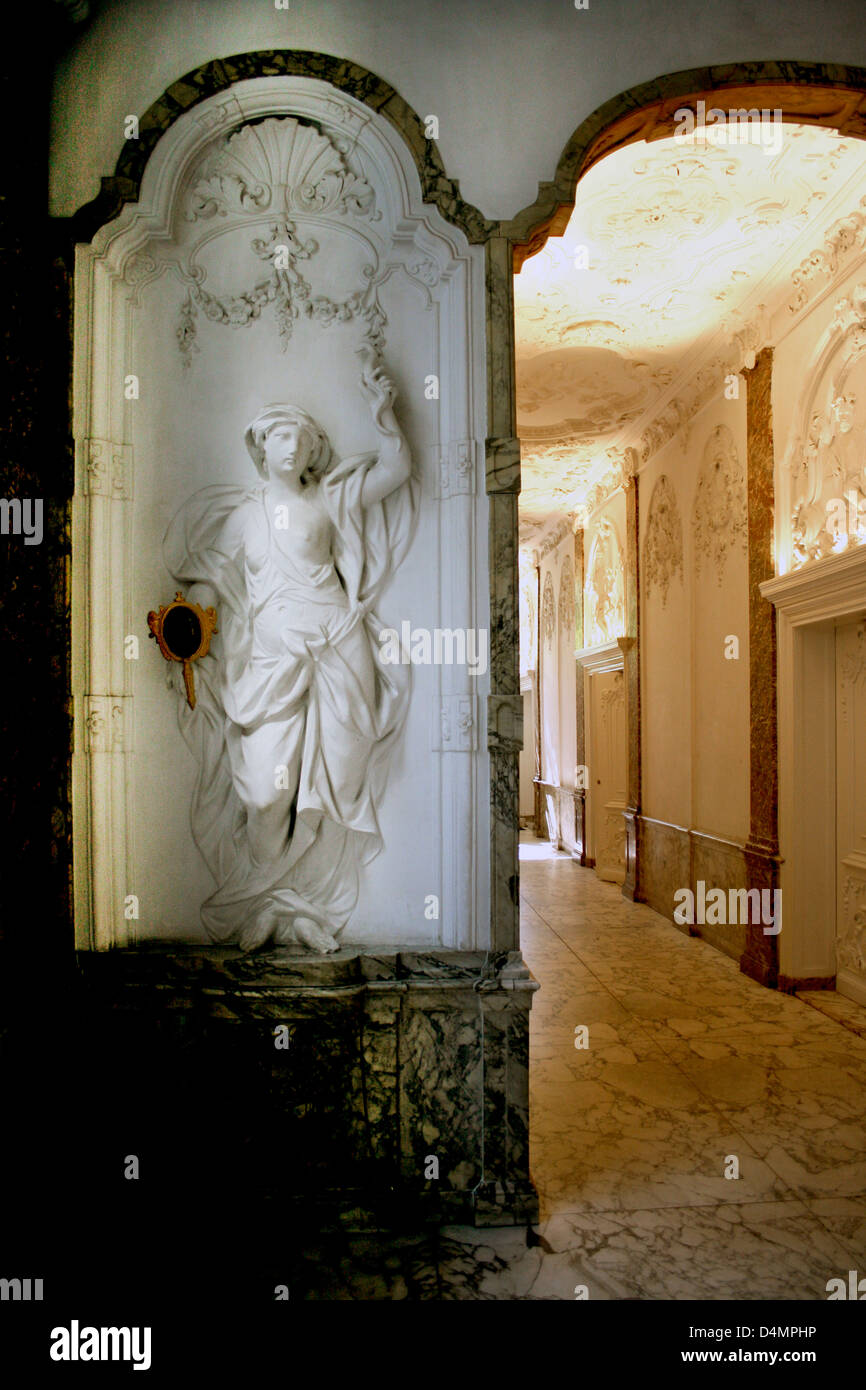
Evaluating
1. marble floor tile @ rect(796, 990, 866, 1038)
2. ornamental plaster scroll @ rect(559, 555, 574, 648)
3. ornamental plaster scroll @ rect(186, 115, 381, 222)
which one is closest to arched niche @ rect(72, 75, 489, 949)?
ornamental plaster scroll @ rect(186, 115, 381, 222)

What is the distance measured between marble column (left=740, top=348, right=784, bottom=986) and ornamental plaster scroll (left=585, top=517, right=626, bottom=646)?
2.85 m

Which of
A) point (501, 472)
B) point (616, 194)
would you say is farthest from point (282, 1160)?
point (616, 194)

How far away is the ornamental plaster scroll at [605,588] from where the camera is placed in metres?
8.71

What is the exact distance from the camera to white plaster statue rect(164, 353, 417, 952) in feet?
9.07

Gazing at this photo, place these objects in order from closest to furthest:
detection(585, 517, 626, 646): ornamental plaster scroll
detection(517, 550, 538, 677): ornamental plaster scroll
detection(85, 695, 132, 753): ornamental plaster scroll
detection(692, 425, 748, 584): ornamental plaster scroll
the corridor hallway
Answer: the corridor hallway, detection(85, 695, 132, 753): ornamental plaster scroll, detection(692, 425, 748, 584): ornamental plaster scroll, detection(585, 517, 626, 646): ornamental plaster scroll, detection(517, 550, 538, 677): ornamental plaster scroll

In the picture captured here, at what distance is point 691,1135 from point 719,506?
4331 millimetres

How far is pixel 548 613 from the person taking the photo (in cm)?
1236

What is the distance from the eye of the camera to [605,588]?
930cm

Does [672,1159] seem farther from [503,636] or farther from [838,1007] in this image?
[838,1007]

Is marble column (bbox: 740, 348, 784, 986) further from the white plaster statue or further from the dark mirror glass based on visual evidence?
the dark mirror glass

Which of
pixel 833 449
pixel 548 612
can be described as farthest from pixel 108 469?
pixel 548 612

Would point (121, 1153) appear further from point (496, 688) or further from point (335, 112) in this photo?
point (335, 112)

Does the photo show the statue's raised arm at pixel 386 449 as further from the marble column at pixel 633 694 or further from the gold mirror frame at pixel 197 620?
the marble column at pixel 633 694

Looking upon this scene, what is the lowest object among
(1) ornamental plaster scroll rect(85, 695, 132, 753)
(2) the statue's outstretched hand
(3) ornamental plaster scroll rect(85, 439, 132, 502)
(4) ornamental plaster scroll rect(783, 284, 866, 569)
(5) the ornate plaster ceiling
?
(1) ornamental plaster scroll rect(85, 695, 132, 753)
